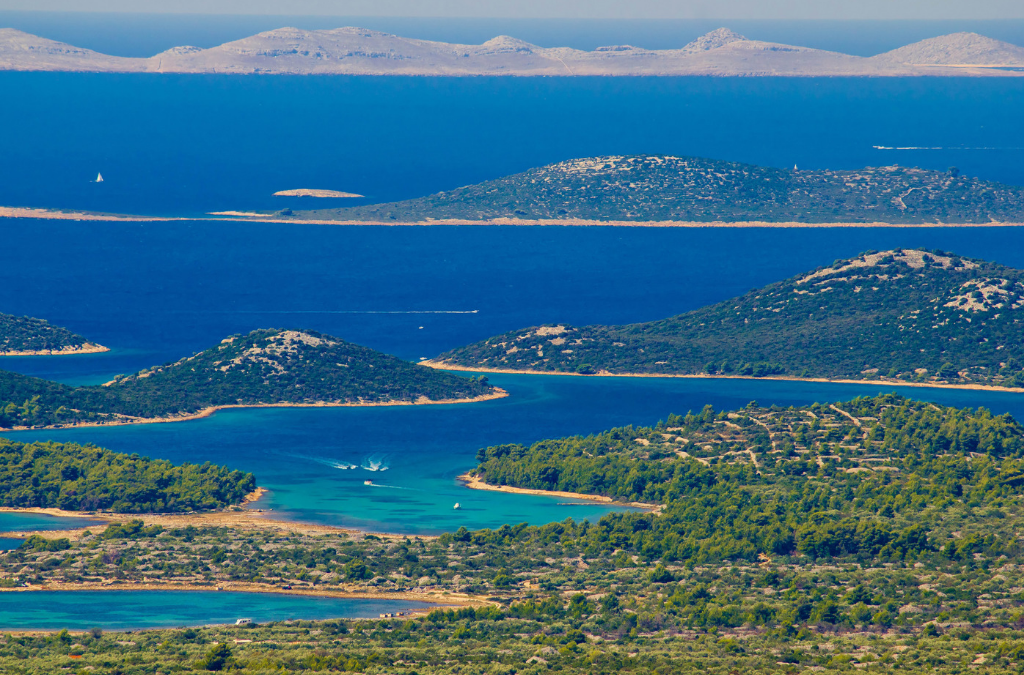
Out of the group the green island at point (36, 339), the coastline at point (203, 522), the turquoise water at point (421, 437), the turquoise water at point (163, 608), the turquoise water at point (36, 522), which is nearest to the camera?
the turquoise water at point (163, 608)

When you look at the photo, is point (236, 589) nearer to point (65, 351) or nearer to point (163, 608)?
point (163, 608)

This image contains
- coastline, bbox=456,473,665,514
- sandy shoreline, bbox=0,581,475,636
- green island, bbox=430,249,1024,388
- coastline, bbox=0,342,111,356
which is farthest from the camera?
coastline, bbox=0,342,111,356

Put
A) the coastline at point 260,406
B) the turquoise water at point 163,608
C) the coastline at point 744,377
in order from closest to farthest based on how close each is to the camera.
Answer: the turquoise water at point 163,608 → the coastline at point 260,406 → the coastline at point 744,377

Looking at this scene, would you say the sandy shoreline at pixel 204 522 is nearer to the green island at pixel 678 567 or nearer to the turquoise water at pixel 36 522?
the turquoise water at pixel 36 522

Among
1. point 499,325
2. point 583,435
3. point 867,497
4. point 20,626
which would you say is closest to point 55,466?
point 20,626

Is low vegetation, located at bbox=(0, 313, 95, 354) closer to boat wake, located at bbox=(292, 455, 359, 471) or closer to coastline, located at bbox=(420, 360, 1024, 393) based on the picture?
coastline, located at bbox=(420, 360, 1024, 393)

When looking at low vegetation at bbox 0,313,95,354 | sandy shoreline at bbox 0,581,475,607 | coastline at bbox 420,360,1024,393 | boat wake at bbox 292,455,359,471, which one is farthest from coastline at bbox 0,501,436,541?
low vegetation at bbox 0,313,95,354

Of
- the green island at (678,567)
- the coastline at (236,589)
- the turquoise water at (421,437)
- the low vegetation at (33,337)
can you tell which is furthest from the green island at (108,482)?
the low vegetation at (33,337)
